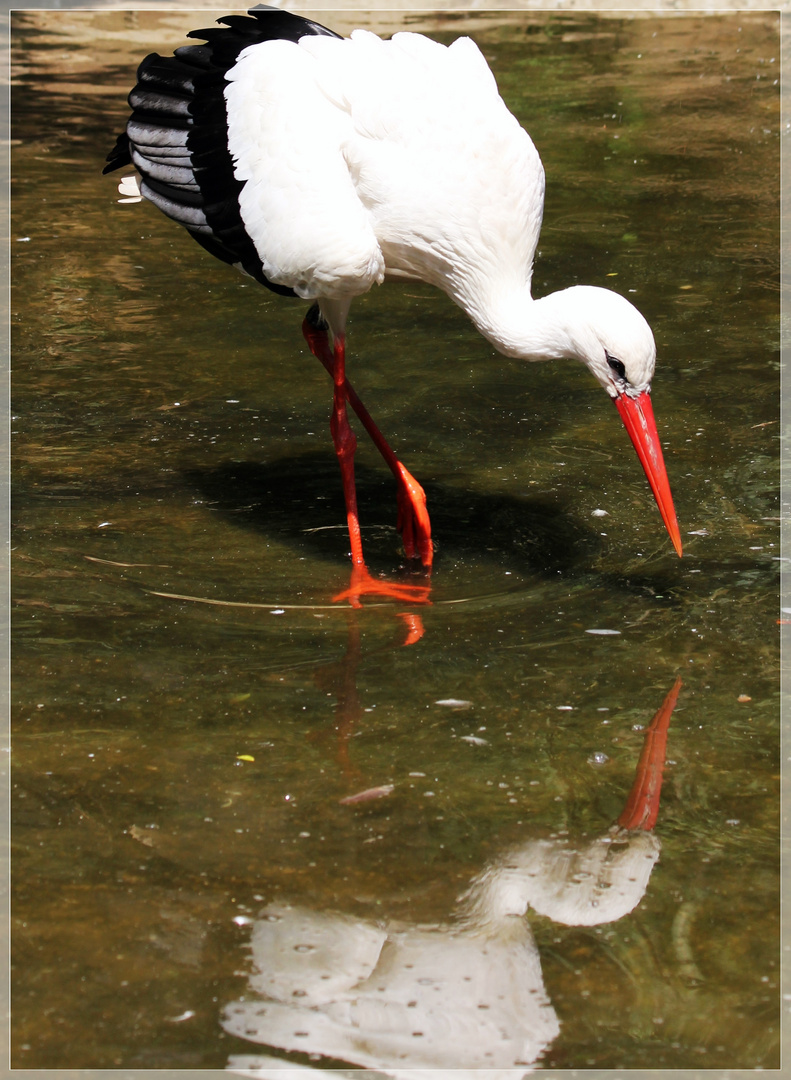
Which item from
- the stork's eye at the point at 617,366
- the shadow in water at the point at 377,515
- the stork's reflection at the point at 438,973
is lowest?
the shadow in water at the point at 377,515

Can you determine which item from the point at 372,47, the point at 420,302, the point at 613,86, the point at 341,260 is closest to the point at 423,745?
the point at 341,260

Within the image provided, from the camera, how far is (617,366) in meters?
4.41

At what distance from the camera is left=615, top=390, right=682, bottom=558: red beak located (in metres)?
4.46

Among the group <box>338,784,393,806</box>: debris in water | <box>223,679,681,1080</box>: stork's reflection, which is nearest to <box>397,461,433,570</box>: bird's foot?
<box>338,784,393,806</box>: debris in water

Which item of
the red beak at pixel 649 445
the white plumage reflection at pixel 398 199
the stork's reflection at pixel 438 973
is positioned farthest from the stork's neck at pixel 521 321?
the stork's reflection at pixel 438 973

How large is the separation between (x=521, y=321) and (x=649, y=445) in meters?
0.60

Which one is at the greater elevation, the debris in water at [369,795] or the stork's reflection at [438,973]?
the stork's reflection at [438,973]

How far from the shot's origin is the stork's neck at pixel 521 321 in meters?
4.54

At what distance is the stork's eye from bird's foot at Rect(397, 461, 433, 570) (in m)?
0.93

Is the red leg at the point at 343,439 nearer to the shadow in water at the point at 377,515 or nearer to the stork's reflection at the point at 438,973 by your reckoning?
the shadow in water at the point at 377,515

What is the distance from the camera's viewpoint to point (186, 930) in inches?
119

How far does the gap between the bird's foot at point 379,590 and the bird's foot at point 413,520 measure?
0.70 ft

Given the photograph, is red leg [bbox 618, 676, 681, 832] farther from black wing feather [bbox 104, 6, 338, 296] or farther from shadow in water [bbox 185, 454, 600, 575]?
black wing feather [bbox 104, 6, 338, 296]

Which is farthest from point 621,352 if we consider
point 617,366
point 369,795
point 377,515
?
point 369,795
